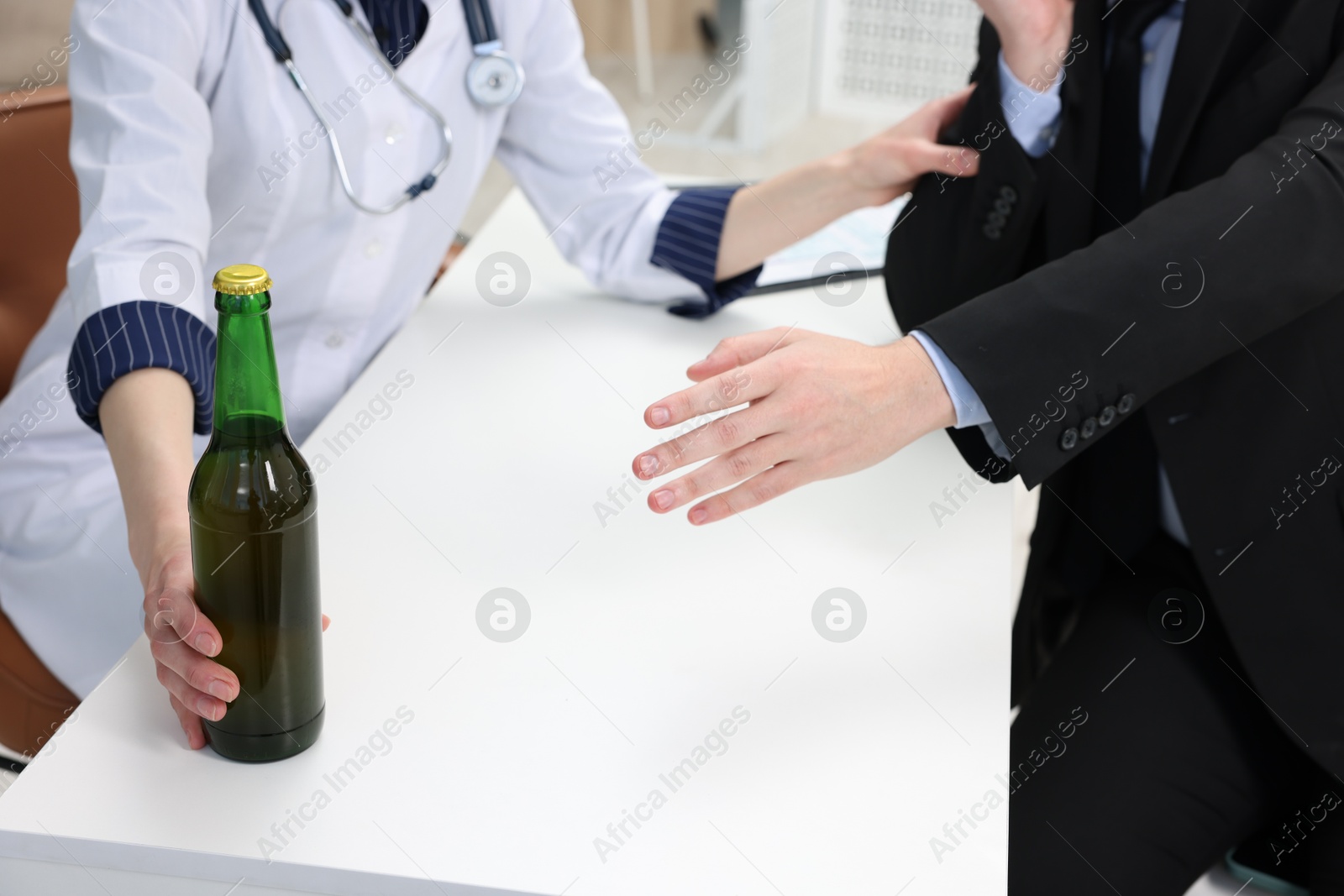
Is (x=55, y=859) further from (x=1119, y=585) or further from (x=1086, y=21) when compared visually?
(x=1086, y=21)

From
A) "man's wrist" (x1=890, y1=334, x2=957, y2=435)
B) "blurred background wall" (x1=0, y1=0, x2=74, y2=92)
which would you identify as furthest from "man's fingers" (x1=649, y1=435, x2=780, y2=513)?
"blurred background wall" (x1=0, y1=0, x2=74, y2=92)

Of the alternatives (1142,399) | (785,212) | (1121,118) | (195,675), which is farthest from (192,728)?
(1121,118)

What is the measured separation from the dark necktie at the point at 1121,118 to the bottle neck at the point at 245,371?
89cm

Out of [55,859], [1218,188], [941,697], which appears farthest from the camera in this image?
[1218,188]

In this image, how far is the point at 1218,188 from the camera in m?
0.96

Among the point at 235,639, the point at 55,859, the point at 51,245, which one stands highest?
the point at 235,639

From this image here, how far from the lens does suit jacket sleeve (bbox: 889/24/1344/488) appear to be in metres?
0.91

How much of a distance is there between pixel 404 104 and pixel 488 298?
25cm

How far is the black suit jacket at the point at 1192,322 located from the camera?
36.2 inches

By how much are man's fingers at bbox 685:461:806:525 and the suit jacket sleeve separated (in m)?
0.17

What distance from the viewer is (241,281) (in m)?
0.62

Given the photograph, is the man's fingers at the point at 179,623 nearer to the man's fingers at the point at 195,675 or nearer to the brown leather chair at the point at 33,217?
the man's fingers at the point at 195,675

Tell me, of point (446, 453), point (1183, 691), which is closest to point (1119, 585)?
point (1183, 691)

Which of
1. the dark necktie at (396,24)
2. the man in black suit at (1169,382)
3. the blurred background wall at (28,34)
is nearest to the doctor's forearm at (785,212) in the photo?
the man in black suit at (1169,382)
